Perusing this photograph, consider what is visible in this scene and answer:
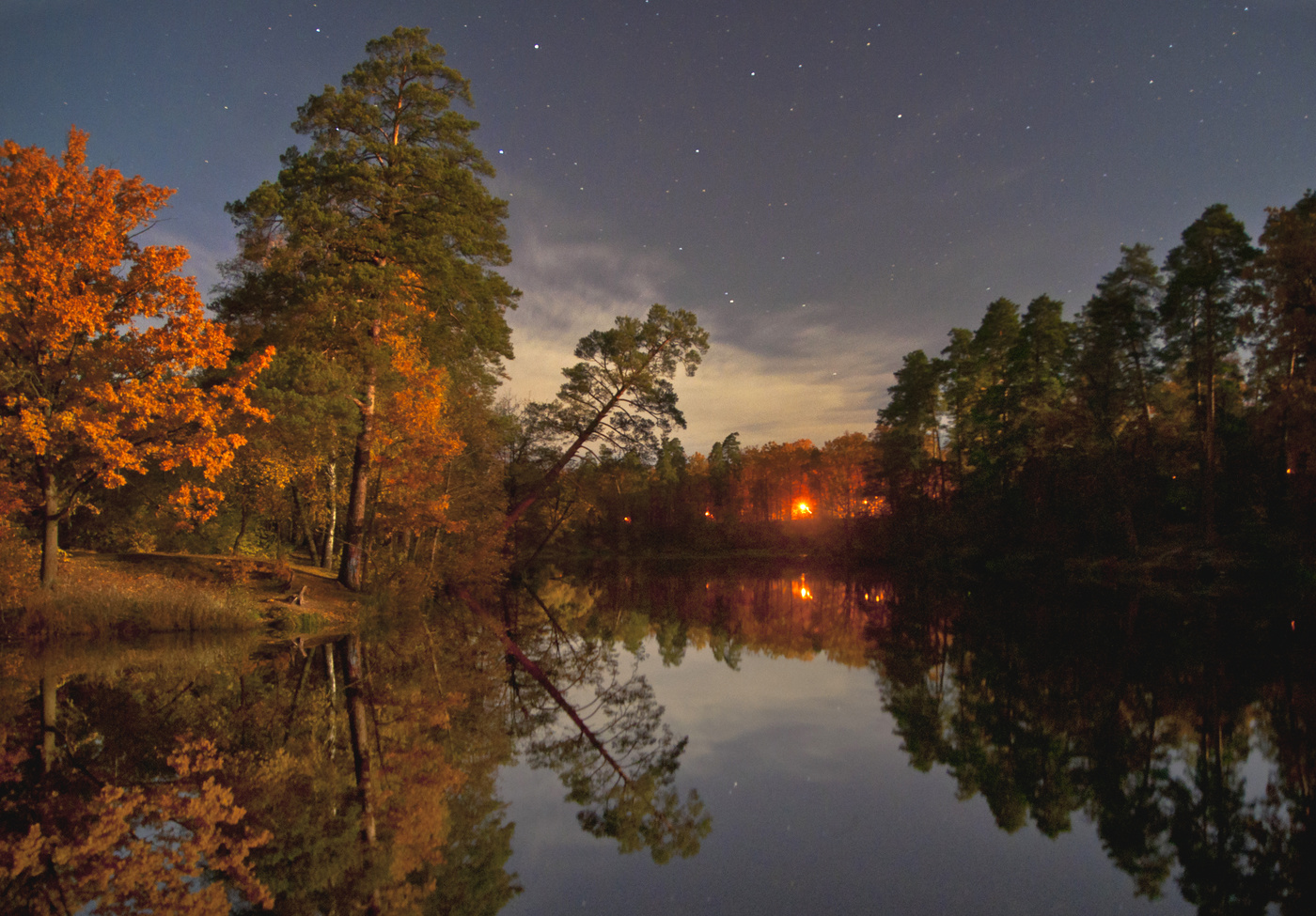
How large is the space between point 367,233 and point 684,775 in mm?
16489

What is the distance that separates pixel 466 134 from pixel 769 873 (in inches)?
816

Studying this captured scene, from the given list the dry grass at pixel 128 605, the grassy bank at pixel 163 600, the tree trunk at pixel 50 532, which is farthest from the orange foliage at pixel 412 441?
the tree trunk at pixel 50 532

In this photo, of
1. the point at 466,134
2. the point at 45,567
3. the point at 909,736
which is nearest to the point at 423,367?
the point at 466,134

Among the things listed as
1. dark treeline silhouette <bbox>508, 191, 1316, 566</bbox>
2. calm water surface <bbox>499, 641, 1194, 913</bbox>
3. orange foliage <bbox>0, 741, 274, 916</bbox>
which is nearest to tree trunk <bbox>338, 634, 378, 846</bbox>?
orange foliage <bbox>0, 741, 274, 916</bbox>

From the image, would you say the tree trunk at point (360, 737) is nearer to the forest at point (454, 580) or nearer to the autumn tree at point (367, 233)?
the forest at point (454, 580)

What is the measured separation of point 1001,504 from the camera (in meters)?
38.0

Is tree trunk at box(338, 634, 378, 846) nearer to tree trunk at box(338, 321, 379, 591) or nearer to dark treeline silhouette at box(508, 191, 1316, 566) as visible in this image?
tree trunk at box(338, 321, 379, 591)

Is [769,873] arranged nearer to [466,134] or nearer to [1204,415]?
[466,134]

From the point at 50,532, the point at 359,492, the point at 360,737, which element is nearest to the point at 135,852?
the point at 360,737

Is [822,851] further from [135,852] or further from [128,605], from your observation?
[128,605]

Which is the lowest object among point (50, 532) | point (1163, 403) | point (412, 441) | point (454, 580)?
point (454, 580)

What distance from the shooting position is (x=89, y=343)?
1297 centimetres

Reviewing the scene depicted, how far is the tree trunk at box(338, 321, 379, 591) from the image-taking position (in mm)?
17844

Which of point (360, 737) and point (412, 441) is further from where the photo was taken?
point (412, 441)
